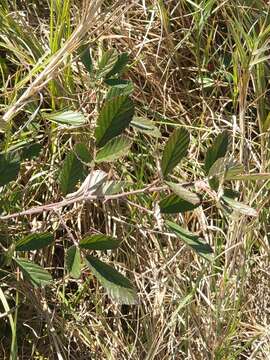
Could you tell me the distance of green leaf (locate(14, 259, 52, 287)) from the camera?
124cm

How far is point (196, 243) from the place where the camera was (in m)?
1.19

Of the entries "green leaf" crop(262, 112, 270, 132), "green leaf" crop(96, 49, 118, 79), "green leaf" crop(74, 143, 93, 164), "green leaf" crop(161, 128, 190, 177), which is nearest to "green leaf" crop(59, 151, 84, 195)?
"green leaf" crop(74, 143, 93, 164)

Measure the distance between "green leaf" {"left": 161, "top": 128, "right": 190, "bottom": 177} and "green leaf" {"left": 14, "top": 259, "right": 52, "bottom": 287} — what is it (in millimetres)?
255

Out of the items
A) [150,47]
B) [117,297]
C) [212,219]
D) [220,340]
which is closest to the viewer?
[117,297]

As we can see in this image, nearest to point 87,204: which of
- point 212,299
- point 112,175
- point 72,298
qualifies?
point 112,175

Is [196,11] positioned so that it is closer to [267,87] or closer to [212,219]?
[267,87]

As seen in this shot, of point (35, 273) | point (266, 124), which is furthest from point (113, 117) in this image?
point (266, 124)

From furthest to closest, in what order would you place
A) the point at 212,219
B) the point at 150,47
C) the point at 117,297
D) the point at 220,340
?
1. the point at 150,47
2. the point at 212,219
3. the point at 220,340
4. the point at 117,297

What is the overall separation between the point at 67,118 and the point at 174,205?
0.28m

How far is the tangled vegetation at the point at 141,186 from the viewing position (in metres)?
1.42

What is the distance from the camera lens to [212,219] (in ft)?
5.08

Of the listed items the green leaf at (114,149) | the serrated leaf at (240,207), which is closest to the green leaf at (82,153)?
the green leaf at (114,149)

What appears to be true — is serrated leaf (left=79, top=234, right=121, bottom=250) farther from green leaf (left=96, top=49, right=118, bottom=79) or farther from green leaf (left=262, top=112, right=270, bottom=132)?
green leaf (left=262, top=112, right=270, bottom=132)

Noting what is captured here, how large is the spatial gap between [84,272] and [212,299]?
0.25m
